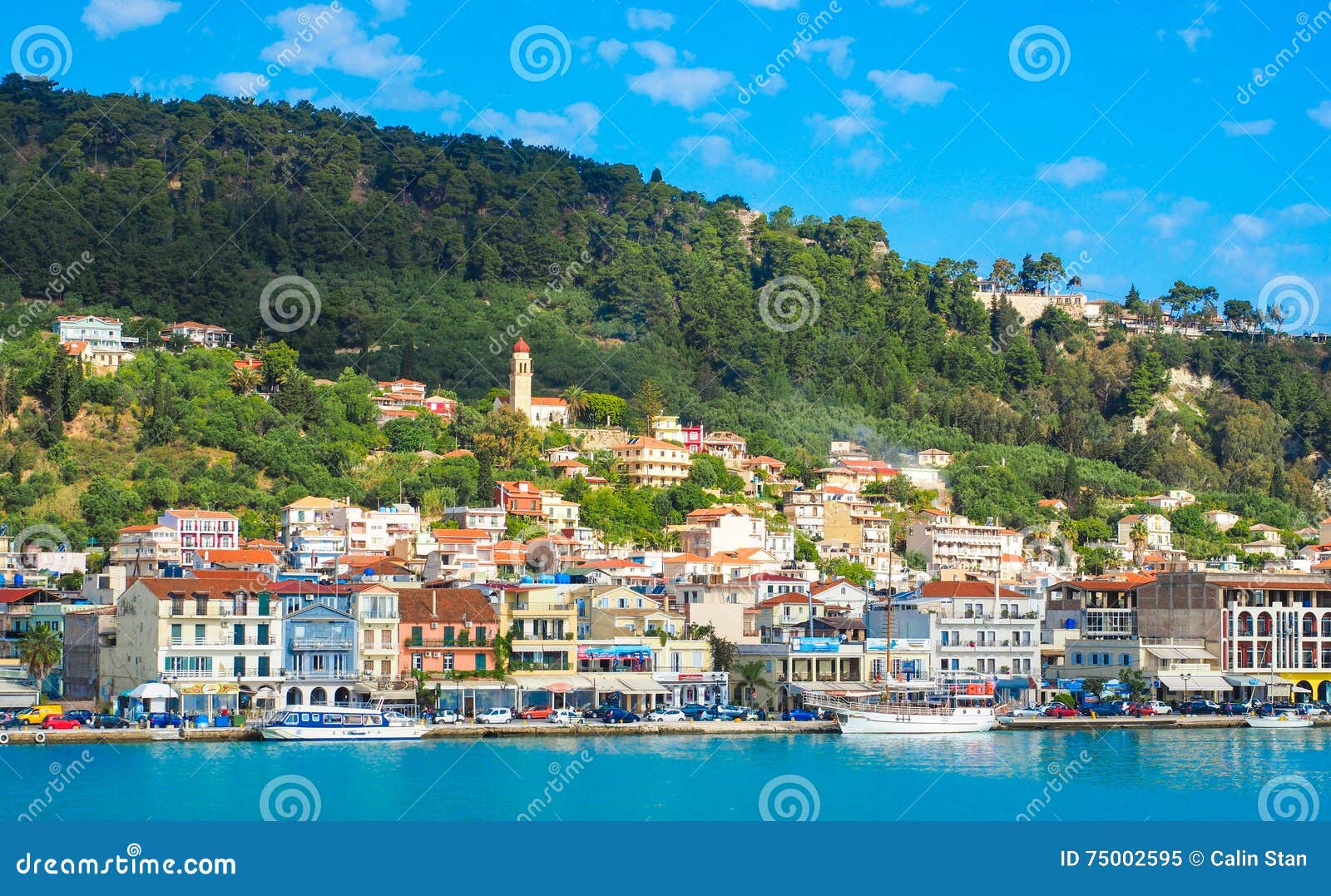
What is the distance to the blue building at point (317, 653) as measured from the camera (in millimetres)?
49750

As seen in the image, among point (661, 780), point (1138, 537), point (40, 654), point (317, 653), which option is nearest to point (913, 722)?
point (661, 780)

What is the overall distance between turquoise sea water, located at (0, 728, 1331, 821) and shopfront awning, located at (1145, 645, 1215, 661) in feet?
35.0

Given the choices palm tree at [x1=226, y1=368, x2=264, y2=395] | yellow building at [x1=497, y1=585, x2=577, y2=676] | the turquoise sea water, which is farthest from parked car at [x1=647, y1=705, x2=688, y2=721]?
palm tree at [x1=226, y1=368, x2=264, y2=395]

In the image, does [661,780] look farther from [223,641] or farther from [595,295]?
[595,295]

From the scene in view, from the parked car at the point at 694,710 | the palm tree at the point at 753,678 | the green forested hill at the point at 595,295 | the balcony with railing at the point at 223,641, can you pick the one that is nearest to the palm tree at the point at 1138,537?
the green forested hill at the point at 595,295

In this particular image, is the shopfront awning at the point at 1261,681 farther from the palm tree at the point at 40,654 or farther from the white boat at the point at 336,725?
the palm tree at the point at 40,654

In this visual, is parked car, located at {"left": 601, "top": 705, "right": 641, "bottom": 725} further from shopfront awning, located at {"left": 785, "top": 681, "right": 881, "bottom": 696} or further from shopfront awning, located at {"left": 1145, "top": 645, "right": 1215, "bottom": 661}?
shopfront awning, located at {"left": 1145, "top": 645, "right": 1215, "bottom": 661}

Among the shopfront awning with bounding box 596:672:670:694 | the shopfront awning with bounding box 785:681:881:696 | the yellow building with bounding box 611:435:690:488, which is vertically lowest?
the shopfront awning with bounding box 785:681:881:696

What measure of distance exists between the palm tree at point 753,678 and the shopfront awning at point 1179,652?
13226 millimetres

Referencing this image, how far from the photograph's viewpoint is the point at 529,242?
12700 centimetres

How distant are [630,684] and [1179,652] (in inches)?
743

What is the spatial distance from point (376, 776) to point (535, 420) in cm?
5880

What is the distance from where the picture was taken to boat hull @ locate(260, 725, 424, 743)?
46.8 meters

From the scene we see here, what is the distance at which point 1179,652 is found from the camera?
61.0 metres
